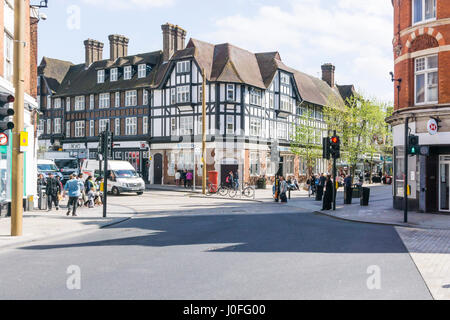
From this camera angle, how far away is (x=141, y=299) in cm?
595

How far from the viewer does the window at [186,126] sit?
130 feet

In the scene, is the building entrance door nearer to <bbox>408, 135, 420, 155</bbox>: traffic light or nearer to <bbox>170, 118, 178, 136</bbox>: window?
<bbox>408, 135, 420, 155</bbox>: traffic light

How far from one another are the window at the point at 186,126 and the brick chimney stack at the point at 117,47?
45.7 ft

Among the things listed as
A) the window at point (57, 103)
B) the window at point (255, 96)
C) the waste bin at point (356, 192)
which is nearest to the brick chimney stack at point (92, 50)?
the window at point (57, 103)

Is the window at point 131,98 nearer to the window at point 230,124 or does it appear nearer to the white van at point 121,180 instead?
the window at point 230,124

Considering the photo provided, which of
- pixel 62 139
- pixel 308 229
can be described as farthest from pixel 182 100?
pixel 308 229

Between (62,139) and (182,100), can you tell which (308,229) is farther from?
(62,139)

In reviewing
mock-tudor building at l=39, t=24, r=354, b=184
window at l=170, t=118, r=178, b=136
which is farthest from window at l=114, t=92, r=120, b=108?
window at l=170, t=118, r=178, b=136

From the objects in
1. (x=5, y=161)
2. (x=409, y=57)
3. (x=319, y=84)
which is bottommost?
(x=5, y=161)

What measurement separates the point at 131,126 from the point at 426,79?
31.4 m

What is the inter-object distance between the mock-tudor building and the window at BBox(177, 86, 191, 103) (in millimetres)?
92

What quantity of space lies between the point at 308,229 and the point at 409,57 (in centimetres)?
1071
